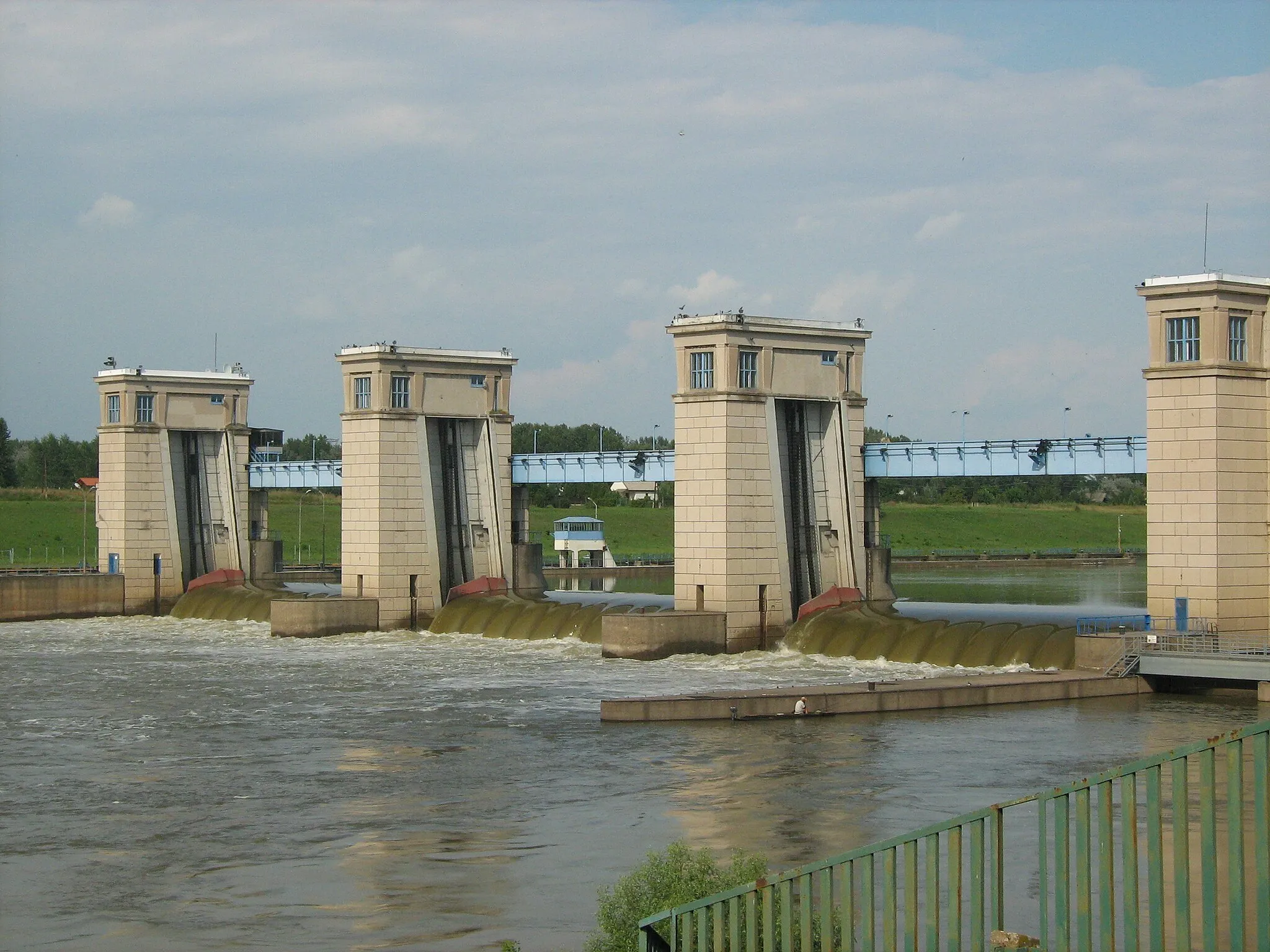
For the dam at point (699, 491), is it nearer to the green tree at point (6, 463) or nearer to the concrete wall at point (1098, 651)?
the concrete wall at point (1098, 651)

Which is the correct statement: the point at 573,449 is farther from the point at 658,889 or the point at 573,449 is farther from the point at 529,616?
the point at 658,889

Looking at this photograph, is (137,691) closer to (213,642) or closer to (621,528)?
(213,642)

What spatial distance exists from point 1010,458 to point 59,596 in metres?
50.4

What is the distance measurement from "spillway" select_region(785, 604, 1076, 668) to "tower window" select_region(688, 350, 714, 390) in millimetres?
9696

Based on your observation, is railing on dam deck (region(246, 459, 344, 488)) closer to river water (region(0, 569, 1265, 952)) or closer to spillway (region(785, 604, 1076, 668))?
river water (region(0, 569, 1265, 952))

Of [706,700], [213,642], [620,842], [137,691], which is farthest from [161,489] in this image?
[620,842]

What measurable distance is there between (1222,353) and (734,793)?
24162 mm

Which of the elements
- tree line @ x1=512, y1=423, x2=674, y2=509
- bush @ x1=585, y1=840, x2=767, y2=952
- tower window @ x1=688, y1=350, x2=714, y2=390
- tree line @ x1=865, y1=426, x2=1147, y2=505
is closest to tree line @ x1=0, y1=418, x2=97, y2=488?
tree line @ x1=512, y1=423, x2=674, y2=509

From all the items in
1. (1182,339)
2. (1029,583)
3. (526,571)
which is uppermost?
(1182,339)

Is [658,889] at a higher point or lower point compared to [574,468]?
lower

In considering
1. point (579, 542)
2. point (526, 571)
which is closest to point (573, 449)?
point (579, 542)

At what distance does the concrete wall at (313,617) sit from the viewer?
73.7 metres

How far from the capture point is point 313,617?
73750 millimetres

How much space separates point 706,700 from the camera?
46.2m
